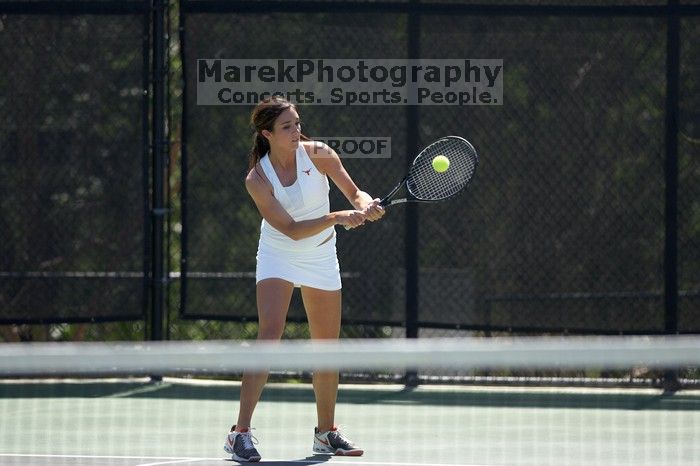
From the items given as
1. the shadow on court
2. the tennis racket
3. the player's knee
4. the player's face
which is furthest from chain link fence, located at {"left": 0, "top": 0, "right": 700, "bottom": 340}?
the player's knee

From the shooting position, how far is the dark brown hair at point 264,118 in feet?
17.1

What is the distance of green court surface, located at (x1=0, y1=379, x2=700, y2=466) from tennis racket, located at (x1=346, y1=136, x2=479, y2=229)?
1.04m

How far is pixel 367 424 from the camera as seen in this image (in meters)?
6.29

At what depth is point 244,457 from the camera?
16.8 feet

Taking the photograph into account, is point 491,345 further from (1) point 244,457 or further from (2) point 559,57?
(2) point 559,57

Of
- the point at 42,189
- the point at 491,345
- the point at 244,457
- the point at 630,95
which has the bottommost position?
the point at 244,457

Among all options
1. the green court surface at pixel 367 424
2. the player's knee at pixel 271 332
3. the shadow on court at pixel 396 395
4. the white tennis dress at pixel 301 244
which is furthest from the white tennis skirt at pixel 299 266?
the shadow on court at pixel 396 395

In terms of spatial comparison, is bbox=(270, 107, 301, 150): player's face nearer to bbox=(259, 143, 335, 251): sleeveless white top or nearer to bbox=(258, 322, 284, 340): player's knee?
bbox=(259, 143, 335, 251): sleeveless white top

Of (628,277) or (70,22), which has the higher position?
(70,22)

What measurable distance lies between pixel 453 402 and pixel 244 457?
6.84 feet

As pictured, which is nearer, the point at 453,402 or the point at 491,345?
the point at 491,345

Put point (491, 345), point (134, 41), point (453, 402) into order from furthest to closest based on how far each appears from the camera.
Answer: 1. point (134, 41)
2. point (453, 402)
3. point (491, 345)

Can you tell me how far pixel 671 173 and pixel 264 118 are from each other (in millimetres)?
2726

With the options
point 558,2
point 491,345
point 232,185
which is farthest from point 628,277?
point 491,345
